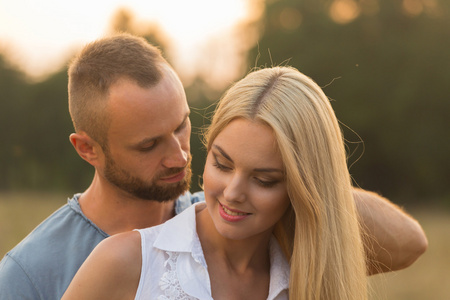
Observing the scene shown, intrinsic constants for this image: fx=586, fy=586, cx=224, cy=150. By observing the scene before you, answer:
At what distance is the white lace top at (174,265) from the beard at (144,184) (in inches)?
27.1

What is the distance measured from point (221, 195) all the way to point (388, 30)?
15290mm

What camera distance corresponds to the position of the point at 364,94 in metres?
15.9

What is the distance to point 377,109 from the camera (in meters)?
15.9

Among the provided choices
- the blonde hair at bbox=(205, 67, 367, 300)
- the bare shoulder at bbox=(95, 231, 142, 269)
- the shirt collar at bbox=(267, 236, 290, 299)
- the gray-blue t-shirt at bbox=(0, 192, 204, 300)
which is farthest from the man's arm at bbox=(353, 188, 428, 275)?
the gray-blue t-shirt at bbox=(0, 192, 204, 300)

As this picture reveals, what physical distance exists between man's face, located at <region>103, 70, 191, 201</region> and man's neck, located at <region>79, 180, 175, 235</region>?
0.17ft

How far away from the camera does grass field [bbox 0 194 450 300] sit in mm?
8422

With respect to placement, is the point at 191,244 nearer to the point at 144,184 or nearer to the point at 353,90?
the point at 144,184

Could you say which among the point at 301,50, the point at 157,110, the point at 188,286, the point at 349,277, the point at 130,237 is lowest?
the point at 301,50

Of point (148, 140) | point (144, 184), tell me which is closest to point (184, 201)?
point (144, 184)

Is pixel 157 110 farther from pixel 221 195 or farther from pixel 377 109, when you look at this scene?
pixel 377 109

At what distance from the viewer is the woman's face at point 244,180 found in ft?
7.02

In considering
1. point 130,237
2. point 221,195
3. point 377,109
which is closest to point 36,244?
point 130,237

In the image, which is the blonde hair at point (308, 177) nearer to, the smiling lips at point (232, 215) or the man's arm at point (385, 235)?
the smiling lips at point (232, 215)

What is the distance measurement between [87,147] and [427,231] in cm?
1027
